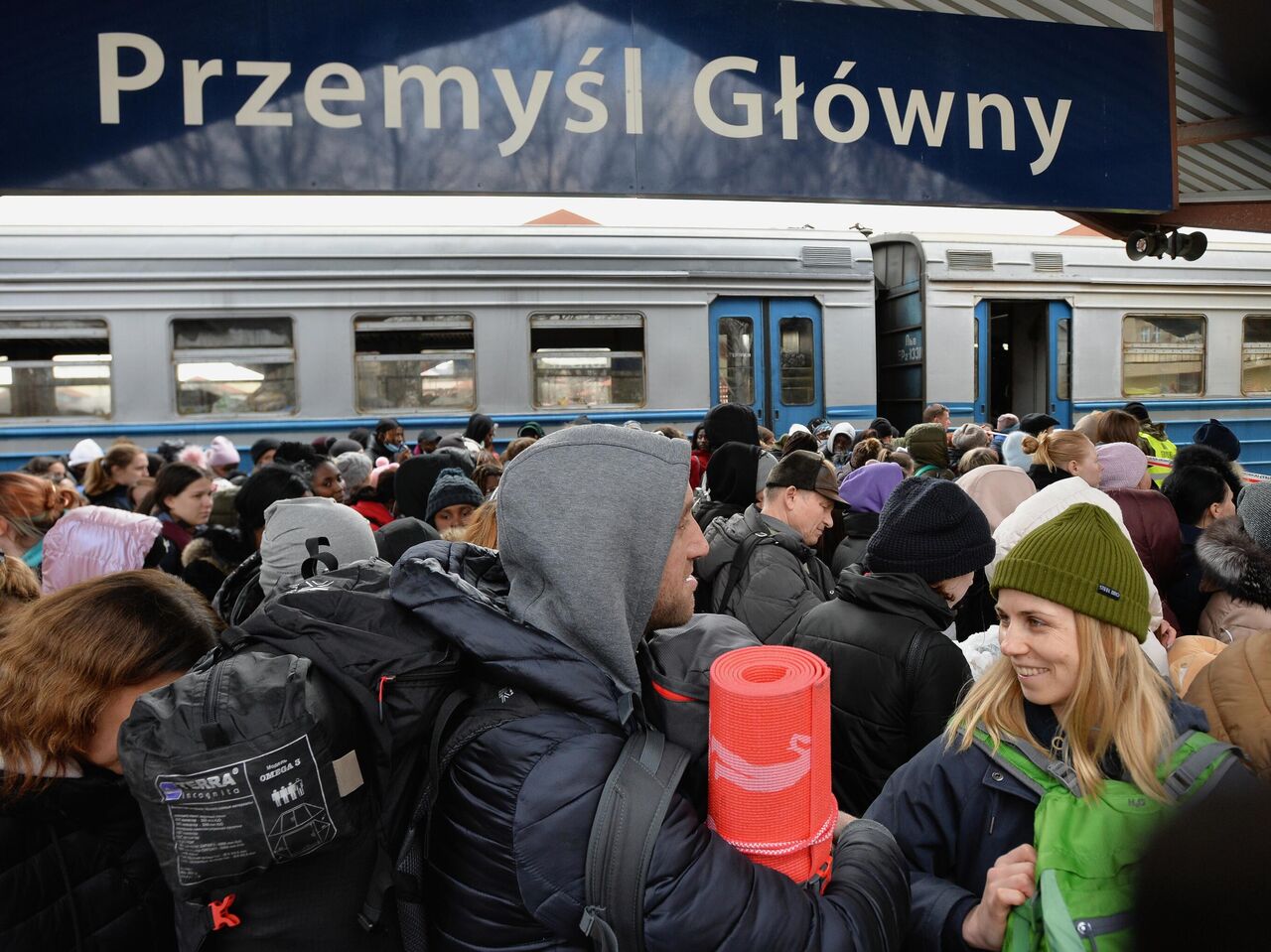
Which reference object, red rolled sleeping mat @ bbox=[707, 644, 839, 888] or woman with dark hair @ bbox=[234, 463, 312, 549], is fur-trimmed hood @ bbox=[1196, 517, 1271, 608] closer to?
red rolled sleeping mat @ bbox=[707, 644, 839, 888]

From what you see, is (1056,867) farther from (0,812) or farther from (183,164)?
(183,164)

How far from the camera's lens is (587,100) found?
238 cm

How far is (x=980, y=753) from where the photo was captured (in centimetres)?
142

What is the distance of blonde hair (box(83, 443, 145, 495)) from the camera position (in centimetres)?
460

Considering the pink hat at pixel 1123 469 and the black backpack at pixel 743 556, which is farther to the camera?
the pink hat at pixel 1123 469

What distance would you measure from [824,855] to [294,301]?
7603 mm

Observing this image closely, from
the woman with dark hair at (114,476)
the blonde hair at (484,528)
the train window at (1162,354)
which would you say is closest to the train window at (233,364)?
the woman with dark hair at (114,476)

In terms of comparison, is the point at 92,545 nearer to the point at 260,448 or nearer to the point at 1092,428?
the point at 260,448

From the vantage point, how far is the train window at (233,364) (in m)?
7.53

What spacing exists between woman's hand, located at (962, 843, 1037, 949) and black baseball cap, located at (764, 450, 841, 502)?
6.53ft

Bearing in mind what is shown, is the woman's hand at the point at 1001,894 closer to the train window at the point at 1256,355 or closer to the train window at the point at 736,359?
the train window at the point at 736,359

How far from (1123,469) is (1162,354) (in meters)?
7.13

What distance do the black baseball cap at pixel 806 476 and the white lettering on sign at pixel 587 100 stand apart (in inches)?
46.5

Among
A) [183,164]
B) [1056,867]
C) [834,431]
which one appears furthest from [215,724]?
[834,431]
